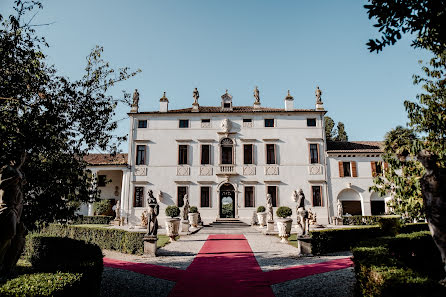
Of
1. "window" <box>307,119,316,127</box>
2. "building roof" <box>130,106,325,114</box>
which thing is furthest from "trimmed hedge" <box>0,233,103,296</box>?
"window" <box>307,119,316,127</box>

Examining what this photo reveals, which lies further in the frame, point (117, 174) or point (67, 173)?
point (117, 174)

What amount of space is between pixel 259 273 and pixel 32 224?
640 cm

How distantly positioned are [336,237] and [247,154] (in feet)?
48.0

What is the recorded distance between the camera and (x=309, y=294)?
20.2 ft

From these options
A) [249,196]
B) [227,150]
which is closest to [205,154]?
[227,150]

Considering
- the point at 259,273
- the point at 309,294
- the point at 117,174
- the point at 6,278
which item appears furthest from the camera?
the point at 117,174

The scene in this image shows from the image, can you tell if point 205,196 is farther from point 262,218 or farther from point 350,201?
point 350,201

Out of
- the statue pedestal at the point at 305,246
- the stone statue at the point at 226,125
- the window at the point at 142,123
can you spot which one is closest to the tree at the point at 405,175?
the statue pedestal at the point at 305,246

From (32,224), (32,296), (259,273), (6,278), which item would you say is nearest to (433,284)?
(259,273)

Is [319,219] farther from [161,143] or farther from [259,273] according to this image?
[259,273]

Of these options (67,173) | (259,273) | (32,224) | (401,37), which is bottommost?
(259,273)

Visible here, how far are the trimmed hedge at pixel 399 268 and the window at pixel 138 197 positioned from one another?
20677 millimetres

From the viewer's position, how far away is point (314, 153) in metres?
25.4

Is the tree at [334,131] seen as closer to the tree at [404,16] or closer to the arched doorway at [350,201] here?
the arched doorway at [350,201]
